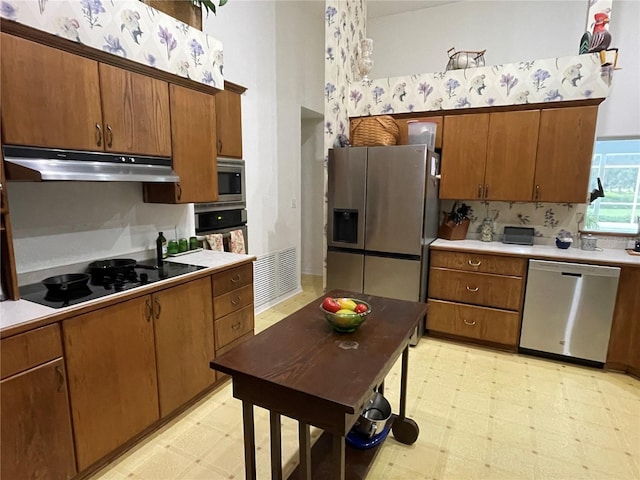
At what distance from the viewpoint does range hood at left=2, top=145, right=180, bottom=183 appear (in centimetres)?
152

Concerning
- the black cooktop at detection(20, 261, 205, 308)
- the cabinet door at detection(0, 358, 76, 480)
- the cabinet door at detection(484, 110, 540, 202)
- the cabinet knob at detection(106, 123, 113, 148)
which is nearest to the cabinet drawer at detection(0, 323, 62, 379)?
the cabinet door at detection(0, 358, 76, 480)

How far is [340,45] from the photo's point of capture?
131 inches

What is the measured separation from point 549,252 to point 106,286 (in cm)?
321

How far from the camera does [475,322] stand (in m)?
3.07

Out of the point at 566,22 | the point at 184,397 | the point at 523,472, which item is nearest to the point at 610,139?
the point at 566,22

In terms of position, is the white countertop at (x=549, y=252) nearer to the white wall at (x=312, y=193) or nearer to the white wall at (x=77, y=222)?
the white wall at (x=312, y=193)

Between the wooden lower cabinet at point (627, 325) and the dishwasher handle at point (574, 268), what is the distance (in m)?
0.09

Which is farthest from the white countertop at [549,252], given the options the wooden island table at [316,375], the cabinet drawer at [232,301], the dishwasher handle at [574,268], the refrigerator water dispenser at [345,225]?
the cabinet drawer at [232,301]

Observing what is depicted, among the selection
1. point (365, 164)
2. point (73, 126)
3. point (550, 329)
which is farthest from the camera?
point (365, 164)

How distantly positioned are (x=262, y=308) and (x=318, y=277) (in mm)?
1510

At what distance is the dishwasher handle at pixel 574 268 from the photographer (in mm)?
2594

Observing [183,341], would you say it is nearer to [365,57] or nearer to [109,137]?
[109,137]

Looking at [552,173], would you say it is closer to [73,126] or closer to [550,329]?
[550,329]

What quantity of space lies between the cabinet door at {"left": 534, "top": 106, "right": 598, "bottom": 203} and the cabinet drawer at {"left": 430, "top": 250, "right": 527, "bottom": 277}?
2.09 feet
